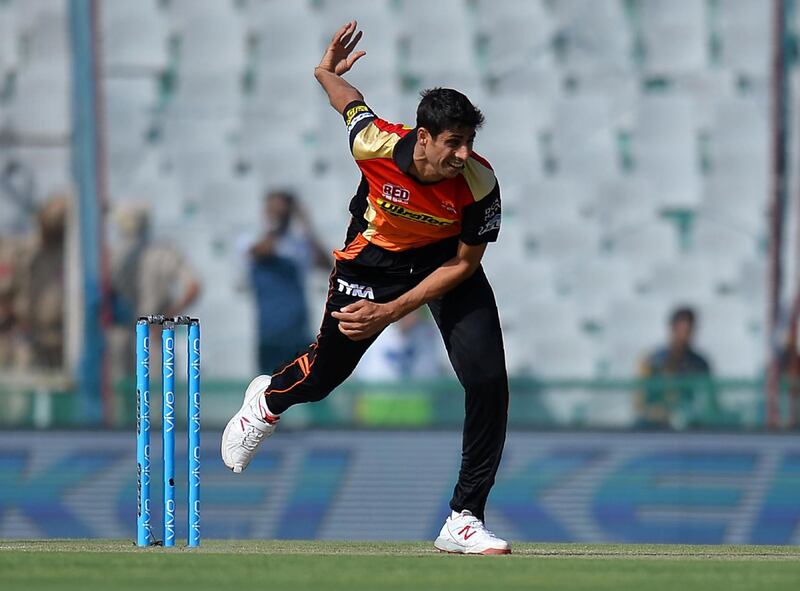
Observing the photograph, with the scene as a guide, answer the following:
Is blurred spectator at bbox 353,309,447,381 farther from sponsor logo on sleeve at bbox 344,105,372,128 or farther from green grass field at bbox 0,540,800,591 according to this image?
sponsor logo on sleeve at bbox 344,105,372,128

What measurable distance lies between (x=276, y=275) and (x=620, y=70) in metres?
2.61

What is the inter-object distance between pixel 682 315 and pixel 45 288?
3.96 metres

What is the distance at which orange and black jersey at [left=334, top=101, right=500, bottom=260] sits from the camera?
19.7 ft

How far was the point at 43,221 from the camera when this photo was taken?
11.3 metres

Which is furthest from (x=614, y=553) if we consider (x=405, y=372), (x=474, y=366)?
(x=405, y=372)

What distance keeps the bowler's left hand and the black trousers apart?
0.30 feet

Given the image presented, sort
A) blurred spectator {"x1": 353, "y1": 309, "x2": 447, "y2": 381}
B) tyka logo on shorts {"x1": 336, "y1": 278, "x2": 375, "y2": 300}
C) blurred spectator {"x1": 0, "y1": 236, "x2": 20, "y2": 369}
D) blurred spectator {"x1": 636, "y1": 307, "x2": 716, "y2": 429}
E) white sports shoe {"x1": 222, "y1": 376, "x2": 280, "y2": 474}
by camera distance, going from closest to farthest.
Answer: tyka logo on shorts {"x1": 336, "y1": 278, "x2": 375, "y2": 300}, white sports shoe {"x1": 222, "y1": 376, "x2": 280, "y2": 474}, blurred spectator {"x1": 636, "y1": 307, "x2": 716, "y2": 429}, blurred spectator {"x1": 353, "y1": 309, "x2": 447, "y2": 381}, blurred spectator {"x1": 0, "y1": 236, "x2": 20, "y2": 369}

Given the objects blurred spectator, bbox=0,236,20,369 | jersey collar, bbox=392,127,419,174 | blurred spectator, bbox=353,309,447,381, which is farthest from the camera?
blurred spectator, bbox=0,236,20,369

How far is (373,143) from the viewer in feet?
19.9

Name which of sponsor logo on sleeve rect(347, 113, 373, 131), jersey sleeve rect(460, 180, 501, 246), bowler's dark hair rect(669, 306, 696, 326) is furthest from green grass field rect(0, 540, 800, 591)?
bowler's dark hair rect(669, 306, 696, 326)

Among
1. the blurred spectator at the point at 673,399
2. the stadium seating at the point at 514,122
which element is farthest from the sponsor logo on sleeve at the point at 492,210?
the stadium seating at the point at 514,122

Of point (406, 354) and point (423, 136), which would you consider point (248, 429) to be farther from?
point (406, 354)

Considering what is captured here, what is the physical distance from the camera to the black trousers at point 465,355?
6.12 metres

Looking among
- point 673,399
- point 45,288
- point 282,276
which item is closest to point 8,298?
point 45,288
